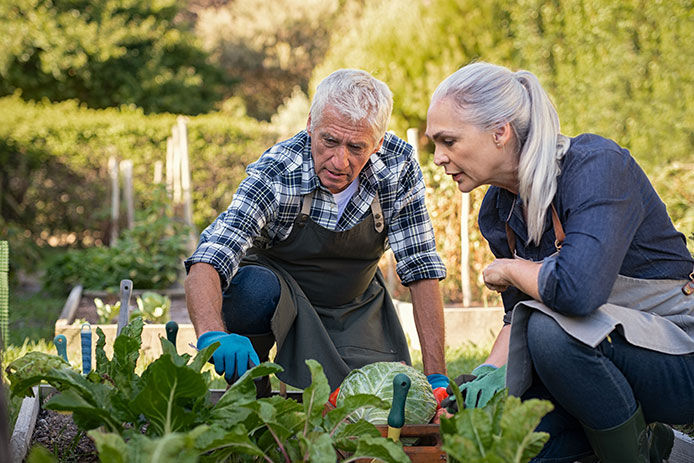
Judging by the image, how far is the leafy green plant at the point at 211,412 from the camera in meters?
1.55

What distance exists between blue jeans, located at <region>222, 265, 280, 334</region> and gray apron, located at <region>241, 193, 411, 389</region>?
0.05 m

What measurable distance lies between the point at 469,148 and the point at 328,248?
0.82 meters

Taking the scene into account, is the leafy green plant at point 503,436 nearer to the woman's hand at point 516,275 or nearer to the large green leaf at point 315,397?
the large green leaf at point 315,397

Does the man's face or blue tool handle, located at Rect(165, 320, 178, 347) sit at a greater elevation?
the man's face

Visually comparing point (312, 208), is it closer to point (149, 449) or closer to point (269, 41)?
point (149, 449)

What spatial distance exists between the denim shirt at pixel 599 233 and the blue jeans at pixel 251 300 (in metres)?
0.88

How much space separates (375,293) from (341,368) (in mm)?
430

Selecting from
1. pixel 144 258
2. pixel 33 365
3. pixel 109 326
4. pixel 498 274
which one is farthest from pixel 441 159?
pixel 144 258

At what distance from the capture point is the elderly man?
2.54m

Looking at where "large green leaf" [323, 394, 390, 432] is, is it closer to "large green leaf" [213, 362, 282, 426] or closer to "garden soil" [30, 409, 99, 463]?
"large green leaf" [213, 362, 282, 426]

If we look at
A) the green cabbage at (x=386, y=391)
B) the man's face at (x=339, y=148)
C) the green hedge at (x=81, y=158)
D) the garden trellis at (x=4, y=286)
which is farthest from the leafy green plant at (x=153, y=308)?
the green hedge at (x=81, y=158)

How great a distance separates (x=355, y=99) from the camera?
2535 mm

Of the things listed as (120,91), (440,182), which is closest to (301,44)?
(120,91)

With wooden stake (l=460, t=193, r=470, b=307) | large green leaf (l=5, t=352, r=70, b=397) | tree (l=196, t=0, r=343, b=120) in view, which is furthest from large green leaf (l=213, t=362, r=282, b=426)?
tree (l=196, t=0, r=343, b=120)
